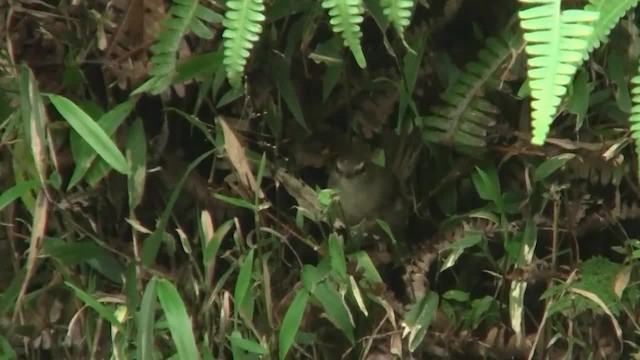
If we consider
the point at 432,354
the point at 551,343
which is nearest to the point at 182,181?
the point at 432,354

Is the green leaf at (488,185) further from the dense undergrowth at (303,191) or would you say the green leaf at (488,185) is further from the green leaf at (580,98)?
the green leaf at (580,98)

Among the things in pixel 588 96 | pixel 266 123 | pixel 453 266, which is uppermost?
pixel 588 96

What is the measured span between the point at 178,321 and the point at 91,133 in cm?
23

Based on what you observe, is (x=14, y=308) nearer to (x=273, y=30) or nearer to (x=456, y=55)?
(x=273, y=30)

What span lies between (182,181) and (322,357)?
27 cm

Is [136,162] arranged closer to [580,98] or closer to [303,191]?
[303,191]

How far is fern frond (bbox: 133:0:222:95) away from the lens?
0.84 meters

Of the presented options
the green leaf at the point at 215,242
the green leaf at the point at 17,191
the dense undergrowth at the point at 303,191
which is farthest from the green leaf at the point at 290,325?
the green leaf at the point at 17,191

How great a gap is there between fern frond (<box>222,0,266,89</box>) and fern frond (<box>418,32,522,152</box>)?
339mm

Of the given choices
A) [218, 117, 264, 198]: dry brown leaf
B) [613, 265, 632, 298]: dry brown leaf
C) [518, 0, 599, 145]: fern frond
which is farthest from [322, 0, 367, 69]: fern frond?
[613, 265, 632, 298]: dry brown leaf

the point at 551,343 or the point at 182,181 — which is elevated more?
the point at 182,181

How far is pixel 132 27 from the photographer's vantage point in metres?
0.94

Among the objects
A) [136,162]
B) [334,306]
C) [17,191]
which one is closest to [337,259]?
[334,306]

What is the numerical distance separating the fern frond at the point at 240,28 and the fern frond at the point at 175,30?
14cm
